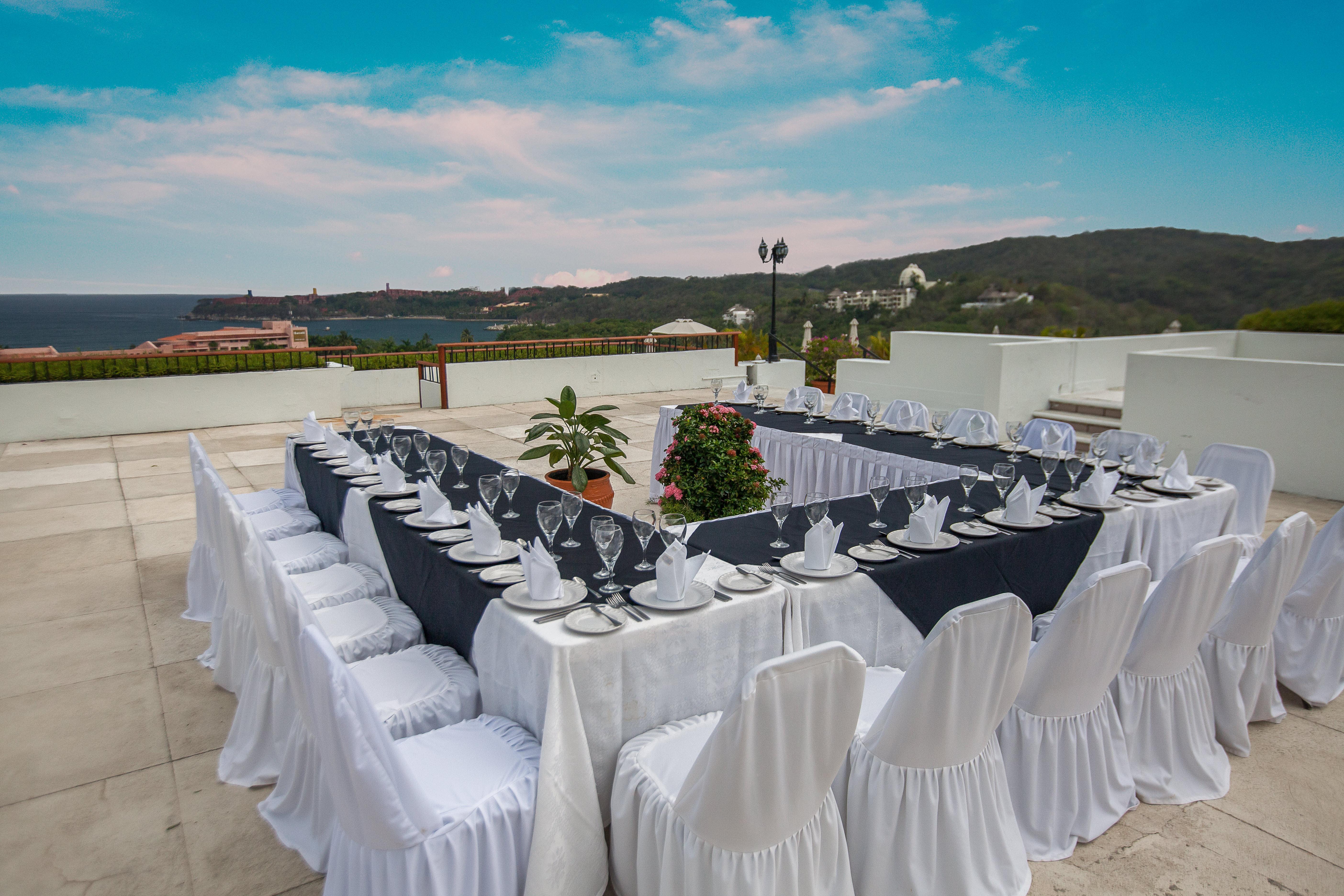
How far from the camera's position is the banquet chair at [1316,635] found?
9.61ft

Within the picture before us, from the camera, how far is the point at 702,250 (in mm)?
25859

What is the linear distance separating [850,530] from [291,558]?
2.50 m

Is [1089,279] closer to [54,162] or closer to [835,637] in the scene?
[835,637]

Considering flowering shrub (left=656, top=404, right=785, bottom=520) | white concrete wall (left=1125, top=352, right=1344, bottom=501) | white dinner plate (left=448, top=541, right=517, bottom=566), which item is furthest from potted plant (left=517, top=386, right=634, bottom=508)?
white concrete wall (left=1125, top=352, right=1344, bottom=501)

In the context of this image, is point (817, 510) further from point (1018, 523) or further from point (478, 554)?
point (478, 554)

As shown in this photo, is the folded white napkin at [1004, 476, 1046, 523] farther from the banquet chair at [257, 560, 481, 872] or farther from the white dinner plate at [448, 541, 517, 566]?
the banquet chair at [257, 560, 481, 872]

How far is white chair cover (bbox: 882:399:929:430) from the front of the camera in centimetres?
548

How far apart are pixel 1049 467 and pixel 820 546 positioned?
6.06 feet

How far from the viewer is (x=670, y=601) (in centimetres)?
207

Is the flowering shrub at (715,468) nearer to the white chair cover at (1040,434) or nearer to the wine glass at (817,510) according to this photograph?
the wine glass at (817,510)

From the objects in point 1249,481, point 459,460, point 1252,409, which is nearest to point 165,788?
point 459,460

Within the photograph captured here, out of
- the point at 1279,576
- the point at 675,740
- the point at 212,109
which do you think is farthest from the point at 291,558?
the point at 212,109

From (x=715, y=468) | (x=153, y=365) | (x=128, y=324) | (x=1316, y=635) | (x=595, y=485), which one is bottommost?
(x=1316, y=635)

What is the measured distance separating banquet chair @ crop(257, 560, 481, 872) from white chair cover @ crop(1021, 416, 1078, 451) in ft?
11.9
